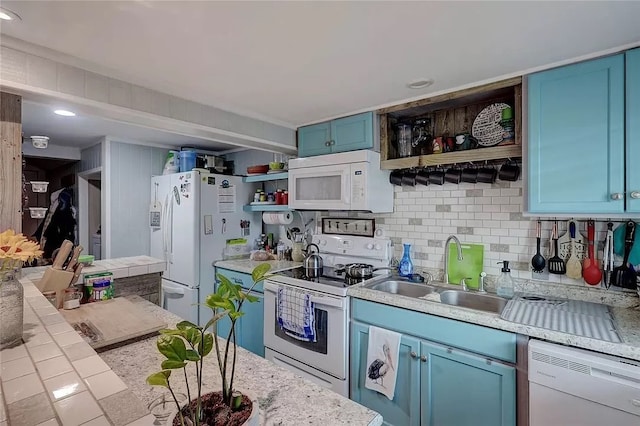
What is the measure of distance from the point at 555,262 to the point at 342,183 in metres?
1.46

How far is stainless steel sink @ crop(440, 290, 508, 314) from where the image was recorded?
1.96 m

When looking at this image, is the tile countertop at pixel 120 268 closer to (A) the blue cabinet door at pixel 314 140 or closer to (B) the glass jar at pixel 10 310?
(B) the glass jar at pixel 10 310

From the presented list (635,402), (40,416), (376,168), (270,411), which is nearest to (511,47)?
(376,168)

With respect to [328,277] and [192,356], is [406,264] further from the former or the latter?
[192,356]

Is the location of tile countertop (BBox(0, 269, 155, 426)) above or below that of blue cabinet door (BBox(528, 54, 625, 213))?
below

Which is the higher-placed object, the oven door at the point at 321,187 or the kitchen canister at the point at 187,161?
the kitchen canister at the point at 187,161

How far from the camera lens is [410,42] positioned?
4.91ft

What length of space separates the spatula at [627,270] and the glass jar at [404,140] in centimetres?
133

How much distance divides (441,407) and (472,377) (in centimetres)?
26

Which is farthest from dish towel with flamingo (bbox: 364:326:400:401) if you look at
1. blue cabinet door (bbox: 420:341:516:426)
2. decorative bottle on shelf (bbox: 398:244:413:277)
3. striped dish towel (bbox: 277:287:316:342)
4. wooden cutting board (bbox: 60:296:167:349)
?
wooden cutting board (bbox: 60:296:167:349)

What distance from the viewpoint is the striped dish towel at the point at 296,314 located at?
2.25 metres

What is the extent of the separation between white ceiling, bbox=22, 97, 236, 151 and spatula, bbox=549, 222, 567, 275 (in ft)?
10.6

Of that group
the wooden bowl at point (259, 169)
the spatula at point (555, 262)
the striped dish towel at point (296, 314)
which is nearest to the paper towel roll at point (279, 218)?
the wooden bowl at point (259, 169)

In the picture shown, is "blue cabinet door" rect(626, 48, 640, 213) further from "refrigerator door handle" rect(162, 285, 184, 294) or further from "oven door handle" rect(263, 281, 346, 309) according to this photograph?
"refrigerator door handle" rect(162, 285, 184, 294)
